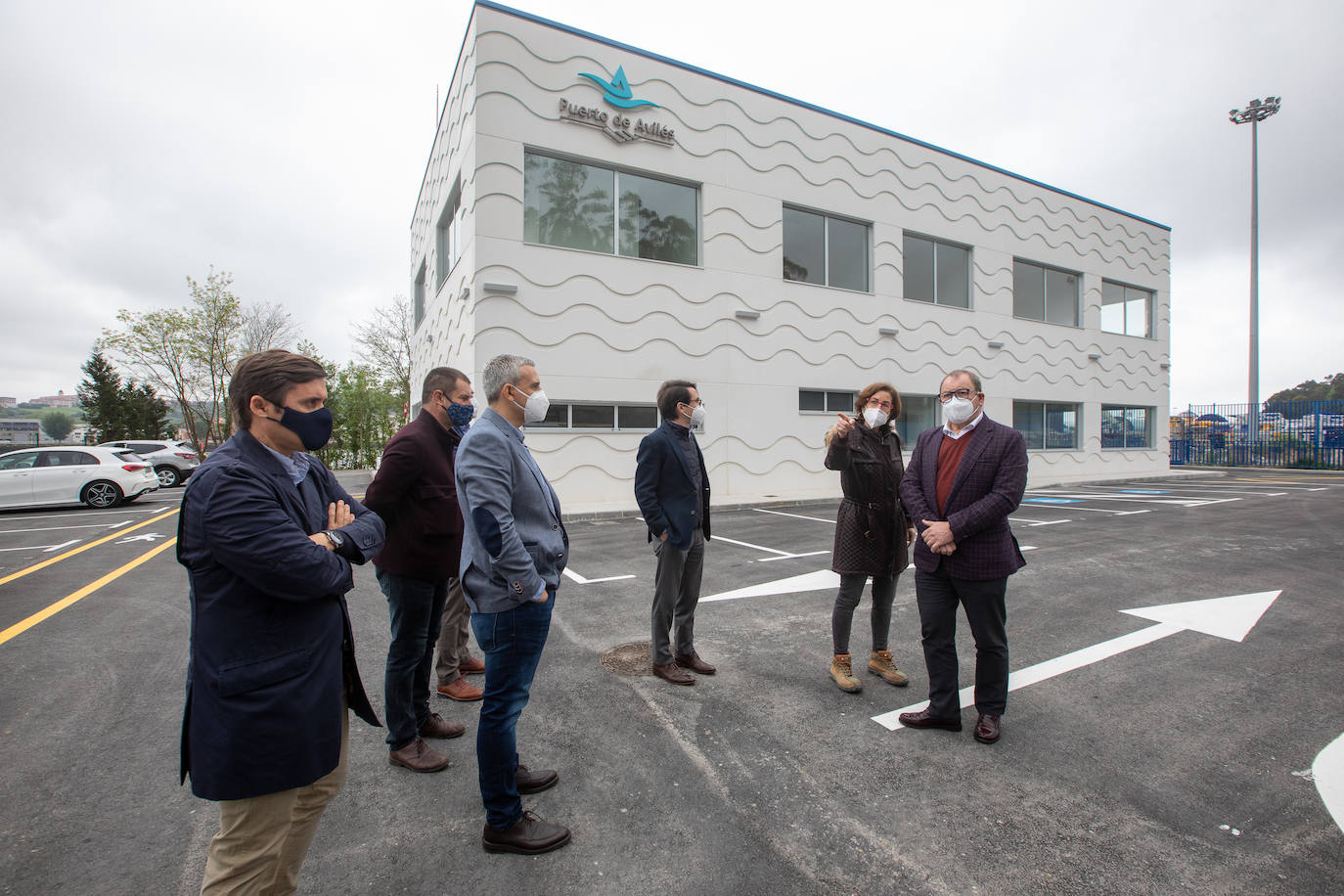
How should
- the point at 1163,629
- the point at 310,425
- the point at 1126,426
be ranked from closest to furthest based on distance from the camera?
the point at 310,425 → the point at 1163,629 → the point at 1126,426

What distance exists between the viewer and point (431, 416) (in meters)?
3.39

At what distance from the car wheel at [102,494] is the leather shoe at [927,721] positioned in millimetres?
17645

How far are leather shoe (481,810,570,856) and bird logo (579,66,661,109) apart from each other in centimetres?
1334

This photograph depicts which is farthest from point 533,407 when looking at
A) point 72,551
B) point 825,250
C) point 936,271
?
point 936,271

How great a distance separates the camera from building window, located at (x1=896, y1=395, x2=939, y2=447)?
16344 mm

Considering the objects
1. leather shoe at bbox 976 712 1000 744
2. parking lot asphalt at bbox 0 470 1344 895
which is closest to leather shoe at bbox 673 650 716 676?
parking lot asphalt at bbox 0 470 1344 895

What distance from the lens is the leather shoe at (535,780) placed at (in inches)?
106

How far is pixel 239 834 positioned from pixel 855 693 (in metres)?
3.10

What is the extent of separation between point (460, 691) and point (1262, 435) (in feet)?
120

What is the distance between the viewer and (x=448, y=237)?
1534cm

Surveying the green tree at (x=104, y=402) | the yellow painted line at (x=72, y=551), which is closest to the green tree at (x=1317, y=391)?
the yellow painted line at (x=72, y=551)

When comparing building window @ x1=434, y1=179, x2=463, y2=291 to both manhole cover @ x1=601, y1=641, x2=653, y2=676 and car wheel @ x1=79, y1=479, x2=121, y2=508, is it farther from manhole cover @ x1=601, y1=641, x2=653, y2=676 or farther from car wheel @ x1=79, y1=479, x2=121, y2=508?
manhole cover @ x1=601, y1=641, x2=653, y2=676

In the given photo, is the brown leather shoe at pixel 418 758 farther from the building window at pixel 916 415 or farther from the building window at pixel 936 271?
the building window at pixel 936 271

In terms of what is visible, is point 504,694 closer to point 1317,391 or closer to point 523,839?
point 523,839
